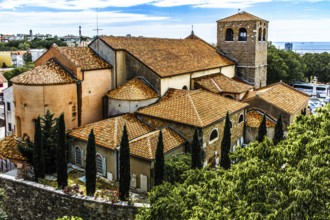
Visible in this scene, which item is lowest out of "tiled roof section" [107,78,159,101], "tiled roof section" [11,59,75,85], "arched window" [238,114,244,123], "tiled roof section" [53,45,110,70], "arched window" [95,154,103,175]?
Answer: "arched window" [95,154,103,175]

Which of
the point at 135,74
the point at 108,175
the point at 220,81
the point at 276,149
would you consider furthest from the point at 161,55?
the point at 276,149

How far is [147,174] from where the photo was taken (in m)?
23.5

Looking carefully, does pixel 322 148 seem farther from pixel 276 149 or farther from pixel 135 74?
pixel 135 74

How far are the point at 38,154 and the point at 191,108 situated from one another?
12395 mm

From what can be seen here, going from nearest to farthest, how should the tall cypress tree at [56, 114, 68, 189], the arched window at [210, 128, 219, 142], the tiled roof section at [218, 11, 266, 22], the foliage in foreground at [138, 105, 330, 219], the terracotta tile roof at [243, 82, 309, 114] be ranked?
1. the foliage in foreground at [138, 105, 330, 219]
2. the tall cypress tree at [56, 114, 68, 189]
3. the arched window at [210, 128, 219, 142]
4. the terracotta tile roof at [243, 82, 309, 114]
5. the tiled roof section at [218, 11, 266, 22]

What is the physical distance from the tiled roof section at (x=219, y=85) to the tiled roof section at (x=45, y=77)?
14.2 m

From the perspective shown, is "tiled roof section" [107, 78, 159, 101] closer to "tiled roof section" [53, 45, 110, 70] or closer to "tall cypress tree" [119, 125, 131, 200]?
"tiled roof section" [53, 45, 110, 70]

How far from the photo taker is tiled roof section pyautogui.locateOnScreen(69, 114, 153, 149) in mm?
24984

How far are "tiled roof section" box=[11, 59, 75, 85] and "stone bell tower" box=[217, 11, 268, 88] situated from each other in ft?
80.3

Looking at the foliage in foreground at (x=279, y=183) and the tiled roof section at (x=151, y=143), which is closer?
the foliage in foreground at (x=279, y=183)

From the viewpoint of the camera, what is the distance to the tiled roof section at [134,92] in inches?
1166

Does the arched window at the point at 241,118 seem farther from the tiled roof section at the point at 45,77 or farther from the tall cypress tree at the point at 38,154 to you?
the tall cypress tree at the point at 38,154

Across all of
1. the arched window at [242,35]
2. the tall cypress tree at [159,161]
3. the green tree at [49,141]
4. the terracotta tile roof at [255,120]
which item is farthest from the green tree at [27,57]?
the tall cypress tree at [159,161]

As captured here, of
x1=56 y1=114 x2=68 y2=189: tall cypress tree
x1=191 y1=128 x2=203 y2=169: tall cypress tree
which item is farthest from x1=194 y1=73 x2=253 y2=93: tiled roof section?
x1=56 y1=114 x2=68 y2=189: tall cypress tree
